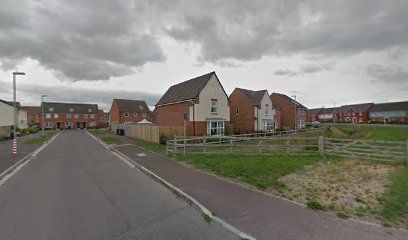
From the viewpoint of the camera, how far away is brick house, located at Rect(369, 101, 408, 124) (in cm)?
7580

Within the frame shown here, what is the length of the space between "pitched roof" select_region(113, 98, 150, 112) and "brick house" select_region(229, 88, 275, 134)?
32113 mm

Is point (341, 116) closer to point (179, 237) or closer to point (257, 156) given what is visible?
point (257, 156)

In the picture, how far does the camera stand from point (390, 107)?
80.6 metres

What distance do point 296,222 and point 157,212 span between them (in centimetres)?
334

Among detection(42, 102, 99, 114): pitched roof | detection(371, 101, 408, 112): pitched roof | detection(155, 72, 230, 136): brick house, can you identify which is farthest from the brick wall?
detection(371, 101, 408, 112): pitched roof

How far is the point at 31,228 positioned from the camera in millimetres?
4762

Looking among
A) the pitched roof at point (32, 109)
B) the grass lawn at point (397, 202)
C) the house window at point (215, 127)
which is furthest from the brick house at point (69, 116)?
the grass lawn at point (397, 202)

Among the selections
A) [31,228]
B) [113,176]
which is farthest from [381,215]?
[113,176]

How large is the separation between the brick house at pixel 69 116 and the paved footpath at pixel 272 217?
71289 mm

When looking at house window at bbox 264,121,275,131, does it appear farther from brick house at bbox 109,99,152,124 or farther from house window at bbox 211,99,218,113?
brick house at bbox 109,99,152,124

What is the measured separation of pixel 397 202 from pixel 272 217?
3577 mm

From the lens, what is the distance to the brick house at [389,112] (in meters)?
75.8

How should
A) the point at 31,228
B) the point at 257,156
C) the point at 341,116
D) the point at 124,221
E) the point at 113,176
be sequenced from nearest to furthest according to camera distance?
1. the point at 31,228
2. the point at 124,221
3. the point at 113,176
4. the point at 257,156
5. the point at 341,116

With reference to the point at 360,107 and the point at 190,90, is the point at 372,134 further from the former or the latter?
the point at 360,107
